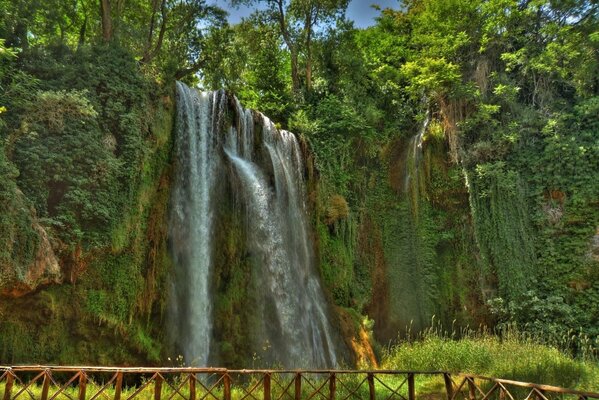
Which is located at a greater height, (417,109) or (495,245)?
(417,109)

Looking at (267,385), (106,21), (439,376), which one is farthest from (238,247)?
(106,21)

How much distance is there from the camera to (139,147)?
9586mm

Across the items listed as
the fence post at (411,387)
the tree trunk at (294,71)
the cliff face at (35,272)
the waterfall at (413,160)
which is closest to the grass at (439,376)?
the fence post at (411,387)

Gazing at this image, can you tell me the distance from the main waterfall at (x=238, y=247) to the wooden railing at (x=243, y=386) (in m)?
1.32

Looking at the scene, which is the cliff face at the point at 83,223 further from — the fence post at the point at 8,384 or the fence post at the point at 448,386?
the fence post at the point at 448,386

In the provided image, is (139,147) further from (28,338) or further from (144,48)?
(144,48)

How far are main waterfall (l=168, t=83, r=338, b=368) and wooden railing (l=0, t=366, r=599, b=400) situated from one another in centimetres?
132

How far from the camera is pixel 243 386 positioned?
568cm

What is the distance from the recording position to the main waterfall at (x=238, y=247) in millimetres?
9836

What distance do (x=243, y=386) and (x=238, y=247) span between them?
5.81 m

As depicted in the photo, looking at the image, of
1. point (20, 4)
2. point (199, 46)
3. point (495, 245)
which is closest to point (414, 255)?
point (495, 245)

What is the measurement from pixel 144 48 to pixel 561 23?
14.7m

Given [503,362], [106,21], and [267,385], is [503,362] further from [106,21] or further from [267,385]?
[106,21]

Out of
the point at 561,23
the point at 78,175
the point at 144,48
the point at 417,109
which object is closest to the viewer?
the point at 78,175
